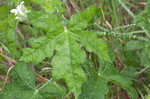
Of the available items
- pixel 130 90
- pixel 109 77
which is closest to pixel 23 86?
pixel 109 77

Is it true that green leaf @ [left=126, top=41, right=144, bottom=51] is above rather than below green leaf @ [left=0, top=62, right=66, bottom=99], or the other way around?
above

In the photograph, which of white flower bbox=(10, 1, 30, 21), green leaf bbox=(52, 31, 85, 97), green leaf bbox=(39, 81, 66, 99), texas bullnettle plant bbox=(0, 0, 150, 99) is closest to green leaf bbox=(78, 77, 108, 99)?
texas bullnettle plant bbox=(0, 0, 150, 99)

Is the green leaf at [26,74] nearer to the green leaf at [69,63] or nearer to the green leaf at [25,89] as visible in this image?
the green leaf at [25,89]

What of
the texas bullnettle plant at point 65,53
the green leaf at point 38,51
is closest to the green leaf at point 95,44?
the texas bullnettle plant at point 65,53

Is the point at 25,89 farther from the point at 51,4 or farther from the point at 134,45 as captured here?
the point at 134,45

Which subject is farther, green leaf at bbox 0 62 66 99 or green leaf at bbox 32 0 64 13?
green leaf at bbox 0 62 66 99

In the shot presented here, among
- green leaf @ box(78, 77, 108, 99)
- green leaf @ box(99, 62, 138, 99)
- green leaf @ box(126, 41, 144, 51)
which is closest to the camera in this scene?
green leaf @ box(78, 77, 108, 99)

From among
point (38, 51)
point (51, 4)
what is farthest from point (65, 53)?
point (51, 4)

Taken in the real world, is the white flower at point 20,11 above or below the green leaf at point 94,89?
above

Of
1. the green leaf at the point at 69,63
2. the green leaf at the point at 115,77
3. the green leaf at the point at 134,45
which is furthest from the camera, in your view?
the green leaf at the point at 134,45

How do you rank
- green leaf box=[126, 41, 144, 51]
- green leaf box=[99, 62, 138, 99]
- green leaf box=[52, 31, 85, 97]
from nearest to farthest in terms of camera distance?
green leaf box=[52, 31, 85, 97] → green leaf box=[99, 62, 138, 99] → green leaf box=[126, 41, 144, 51]

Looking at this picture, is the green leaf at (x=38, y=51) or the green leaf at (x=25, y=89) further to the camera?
the green leaf at (x=25, y=89)

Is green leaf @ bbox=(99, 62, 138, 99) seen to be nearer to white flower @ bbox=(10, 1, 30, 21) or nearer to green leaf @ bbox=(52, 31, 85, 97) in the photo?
green leaf @ bbox=(52, 31, 85, 97)
